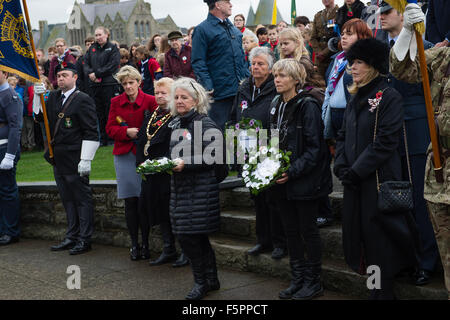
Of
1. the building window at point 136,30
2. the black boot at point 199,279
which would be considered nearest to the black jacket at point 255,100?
the black boot at point 199,279

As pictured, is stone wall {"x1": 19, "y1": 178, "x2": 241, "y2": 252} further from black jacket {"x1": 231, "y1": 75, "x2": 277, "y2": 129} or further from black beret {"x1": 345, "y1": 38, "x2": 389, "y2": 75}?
black beret {"x1": 345, "y1": 38, "x2": 389, "y2": 75}

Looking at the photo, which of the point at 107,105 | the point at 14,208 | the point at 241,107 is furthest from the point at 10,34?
the point at 107,105

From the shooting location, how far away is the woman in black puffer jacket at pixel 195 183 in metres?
5.23

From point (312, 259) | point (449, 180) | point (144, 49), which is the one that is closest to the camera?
point (449, 180)

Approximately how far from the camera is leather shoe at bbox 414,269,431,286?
4668 mm

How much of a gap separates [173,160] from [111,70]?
7369 millimetres

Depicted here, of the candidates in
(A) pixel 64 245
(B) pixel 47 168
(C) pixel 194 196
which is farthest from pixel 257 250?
(B) pixel 47 168

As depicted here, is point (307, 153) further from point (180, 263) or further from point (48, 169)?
point (48, 169)

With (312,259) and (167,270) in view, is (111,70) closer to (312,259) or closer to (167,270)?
(167,270)

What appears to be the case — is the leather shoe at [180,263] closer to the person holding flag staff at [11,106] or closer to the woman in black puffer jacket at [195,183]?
the woman in black puffer jacket at [195,183]

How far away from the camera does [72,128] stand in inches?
291

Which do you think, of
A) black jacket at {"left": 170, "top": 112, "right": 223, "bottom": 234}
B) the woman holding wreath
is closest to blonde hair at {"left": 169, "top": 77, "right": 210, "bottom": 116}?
black jacket at {"left": 170, "top": 112, "right": 223, "bottom": 234}

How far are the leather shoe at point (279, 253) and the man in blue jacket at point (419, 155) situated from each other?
4.55 ft

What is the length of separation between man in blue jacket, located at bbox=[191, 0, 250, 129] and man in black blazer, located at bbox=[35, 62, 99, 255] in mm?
1476
